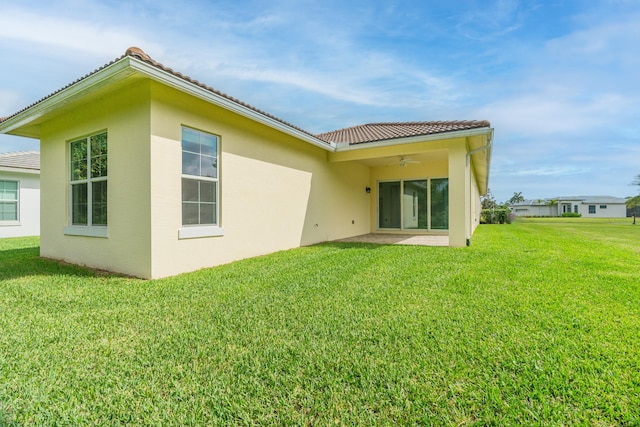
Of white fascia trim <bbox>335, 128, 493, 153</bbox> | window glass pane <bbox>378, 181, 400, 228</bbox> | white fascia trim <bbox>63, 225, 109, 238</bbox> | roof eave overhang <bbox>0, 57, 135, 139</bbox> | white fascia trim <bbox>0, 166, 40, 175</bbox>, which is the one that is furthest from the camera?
window glass pane <bbox>378, 181, 400, 228</bbox>

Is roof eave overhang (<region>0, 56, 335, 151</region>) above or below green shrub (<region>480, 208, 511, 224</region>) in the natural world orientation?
above

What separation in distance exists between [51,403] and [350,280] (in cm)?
420

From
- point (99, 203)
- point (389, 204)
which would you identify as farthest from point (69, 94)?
point (389, 204)

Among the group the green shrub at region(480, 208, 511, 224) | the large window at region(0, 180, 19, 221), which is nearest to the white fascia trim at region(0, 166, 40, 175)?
the large window at region(0, 180, 19, 221)

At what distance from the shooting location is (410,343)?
10.0ft

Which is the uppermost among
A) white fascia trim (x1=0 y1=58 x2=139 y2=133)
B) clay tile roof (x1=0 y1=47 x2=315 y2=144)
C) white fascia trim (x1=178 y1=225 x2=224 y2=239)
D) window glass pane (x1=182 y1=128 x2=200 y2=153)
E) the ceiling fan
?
clay tile roof (x1=0 y1=47 x2=315 y2=144)

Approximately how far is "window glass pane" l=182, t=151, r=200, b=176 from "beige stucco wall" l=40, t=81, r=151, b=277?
0.82 metres

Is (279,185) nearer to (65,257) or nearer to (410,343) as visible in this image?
(65,257)

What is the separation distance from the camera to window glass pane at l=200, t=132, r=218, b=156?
691 centimetres

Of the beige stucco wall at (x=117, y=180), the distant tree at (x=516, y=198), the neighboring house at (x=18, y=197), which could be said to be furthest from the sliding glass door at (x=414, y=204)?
the distant tree at (x=516, y=198)

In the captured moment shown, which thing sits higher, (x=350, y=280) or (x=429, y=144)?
(x=429, y=144)

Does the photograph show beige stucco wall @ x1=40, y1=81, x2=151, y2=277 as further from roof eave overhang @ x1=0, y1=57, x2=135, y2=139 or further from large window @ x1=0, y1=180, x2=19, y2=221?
large window @ x1=0, y1=180, x2=19, y2=221

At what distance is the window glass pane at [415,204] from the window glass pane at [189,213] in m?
10.9

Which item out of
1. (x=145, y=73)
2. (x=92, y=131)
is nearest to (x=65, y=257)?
(x=92, y=131)
